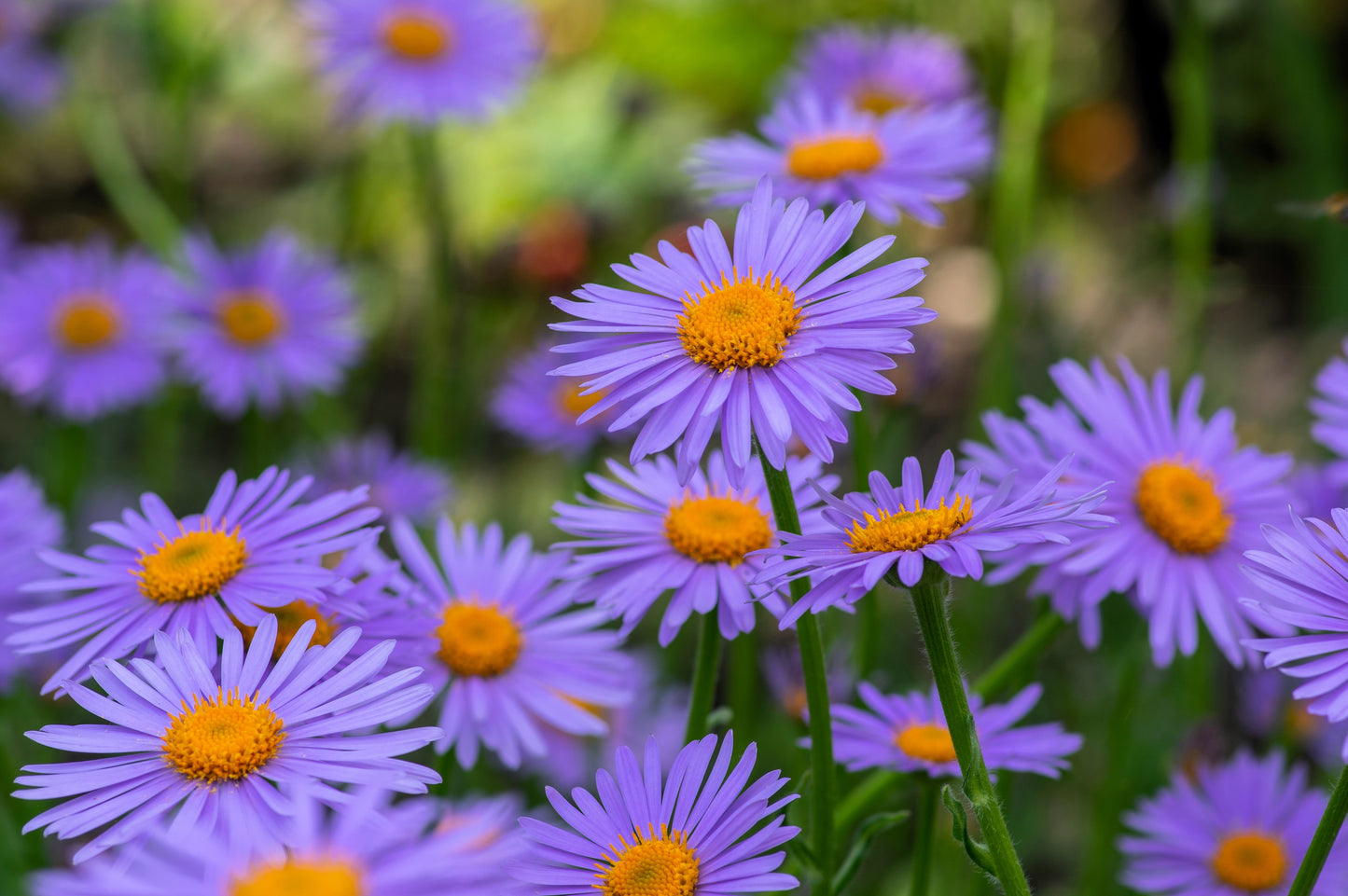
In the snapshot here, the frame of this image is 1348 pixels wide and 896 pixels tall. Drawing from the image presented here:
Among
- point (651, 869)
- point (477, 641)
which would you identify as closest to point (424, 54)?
point (477, 641)

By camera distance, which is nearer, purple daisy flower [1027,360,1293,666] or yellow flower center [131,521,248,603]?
yellow flower center [131,521,248,603]

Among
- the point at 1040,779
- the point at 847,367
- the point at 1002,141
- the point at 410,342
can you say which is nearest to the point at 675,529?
the point at 847,367

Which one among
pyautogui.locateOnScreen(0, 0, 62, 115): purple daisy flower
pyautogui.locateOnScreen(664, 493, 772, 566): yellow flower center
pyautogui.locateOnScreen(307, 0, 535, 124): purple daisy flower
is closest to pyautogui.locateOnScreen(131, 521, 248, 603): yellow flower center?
pyautogui.locateOnScreen(664, 493, 772, 566): yellow flower center

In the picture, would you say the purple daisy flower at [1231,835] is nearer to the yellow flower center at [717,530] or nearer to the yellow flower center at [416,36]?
the yellow flower center at [717,530]

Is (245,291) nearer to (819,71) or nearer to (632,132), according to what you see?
(632,132)

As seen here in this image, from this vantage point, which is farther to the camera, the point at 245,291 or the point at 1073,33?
the point at 1073,33

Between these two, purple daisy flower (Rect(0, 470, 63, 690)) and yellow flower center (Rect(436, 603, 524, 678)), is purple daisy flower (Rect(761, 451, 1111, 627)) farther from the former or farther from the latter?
purple daisy flower (Rect(0, 470, 63, 690))

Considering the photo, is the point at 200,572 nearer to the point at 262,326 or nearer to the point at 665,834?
the point at 665,834
